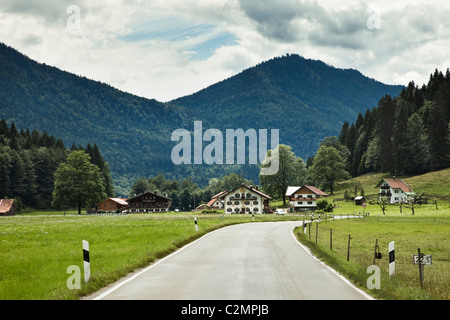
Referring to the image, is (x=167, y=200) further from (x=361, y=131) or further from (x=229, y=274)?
(x=229, y=274)

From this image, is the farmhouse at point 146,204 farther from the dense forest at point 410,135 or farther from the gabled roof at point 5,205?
the dense forest at point 410,135

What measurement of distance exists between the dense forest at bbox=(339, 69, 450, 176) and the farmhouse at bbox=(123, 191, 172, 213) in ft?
189

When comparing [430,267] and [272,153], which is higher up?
[272,153]

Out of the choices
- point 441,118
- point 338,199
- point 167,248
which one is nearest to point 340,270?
point 167,248

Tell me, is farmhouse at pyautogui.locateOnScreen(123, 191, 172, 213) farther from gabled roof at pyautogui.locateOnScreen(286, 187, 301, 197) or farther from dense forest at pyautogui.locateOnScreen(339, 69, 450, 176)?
dense forest at pyautogui.locateOnScreen(339, 69, 450, 176)

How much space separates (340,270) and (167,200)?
12377cm

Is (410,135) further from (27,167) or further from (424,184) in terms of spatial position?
(27,167)

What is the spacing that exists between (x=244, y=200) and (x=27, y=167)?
52323mm

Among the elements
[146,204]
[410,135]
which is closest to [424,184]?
[410,135]

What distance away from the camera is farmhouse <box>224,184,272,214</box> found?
10901cm

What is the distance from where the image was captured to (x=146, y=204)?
438ft

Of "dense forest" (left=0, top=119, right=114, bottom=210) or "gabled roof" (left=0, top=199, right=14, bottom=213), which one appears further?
"dense forest" (left=0, top=119, right=114, bottom=210)

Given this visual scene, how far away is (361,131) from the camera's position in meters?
150

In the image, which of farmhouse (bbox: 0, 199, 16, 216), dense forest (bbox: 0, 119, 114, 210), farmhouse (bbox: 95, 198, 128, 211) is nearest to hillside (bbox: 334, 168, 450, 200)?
farmhouse (bbox: 95, 198, 128, 211)
